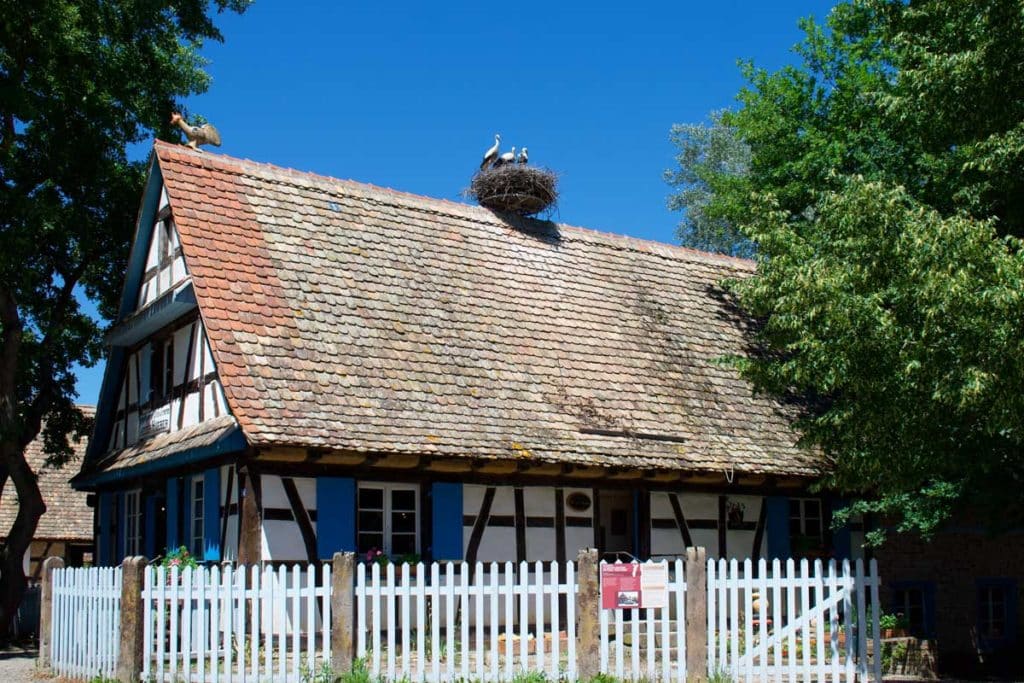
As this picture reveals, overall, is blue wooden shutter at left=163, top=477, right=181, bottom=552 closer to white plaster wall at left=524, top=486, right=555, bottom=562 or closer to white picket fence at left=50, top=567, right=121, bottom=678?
white picket fence at left=50, top=567, right=121, bottom=678

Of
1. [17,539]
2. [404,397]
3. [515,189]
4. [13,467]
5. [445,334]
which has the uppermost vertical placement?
[515,189]

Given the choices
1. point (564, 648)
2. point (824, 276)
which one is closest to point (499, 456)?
point (564, 648)

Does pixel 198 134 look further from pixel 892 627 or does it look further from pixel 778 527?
pixel 892 627

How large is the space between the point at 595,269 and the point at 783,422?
17.0 feet

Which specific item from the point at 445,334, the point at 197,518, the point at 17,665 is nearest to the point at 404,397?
the point at 445,334

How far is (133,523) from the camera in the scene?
2259cm

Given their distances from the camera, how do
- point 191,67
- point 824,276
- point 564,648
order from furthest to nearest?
1. point 191,67
2. point 564,648
3. point 824,276

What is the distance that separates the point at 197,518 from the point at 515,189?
10055 mm

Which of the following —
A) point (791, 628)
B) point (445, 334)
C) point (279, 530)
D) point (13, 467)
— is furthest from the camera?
point (13, 467)

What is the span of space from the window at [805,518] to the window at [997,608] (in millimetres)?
3171

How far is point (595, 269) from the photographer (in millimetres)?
25094

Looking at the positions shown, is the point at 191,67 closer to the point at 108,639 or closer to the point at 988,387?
the point at 108,639

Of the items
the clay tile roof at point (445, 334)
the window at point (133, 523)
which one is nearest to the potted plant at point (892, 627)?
the clay tile roof at point (445, 334)

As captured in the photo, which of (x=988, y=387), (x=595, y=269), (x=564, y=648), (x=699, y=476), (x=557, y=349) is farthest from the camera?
(x=595, y=269)
